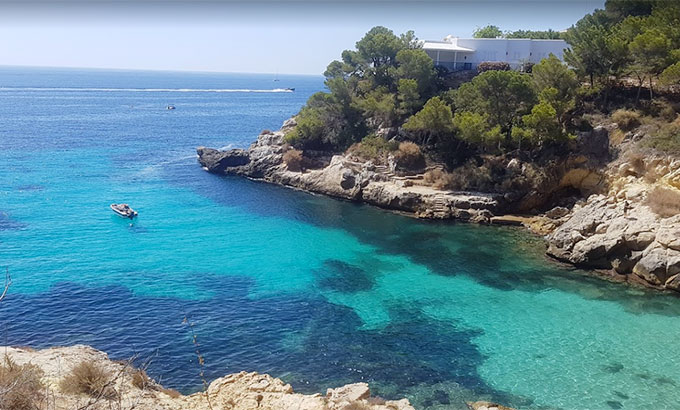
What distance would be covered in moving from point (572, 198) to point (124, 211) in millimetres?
34722

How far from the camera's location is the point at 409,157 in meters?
47.9

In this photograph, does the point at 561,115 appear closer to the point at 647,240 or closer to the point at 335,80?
the point at 647,240

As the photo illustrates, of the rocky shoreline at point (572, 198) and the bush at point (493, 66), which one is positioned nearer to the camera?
the rocky shoreline at point (572, 198)

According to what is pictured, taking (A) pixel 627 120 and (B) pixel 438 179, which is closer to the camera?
(A) pixel 627 120

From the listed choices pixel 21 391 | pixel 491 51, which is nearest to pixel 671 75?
pixel 491 51

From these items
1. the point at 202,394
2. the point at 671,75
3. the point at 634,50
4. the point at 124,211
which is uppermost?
the point at 634,50

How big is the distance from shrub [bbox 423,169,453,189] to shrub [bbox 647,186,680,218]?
1526 cm

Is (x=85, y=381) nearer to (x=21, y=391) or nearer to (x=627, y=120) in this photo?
(x=21, y=391)

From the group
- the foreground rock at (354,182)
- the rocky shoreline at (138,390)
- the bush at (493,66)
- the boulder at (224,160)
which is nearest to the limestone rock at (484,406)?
the rocky shoreline at (138,390)

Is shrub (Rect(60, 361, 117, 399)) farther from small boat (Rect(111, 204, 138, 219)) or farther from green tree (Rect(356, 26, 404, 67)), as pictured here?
green tree (Rect(356, 26, 404, 67))

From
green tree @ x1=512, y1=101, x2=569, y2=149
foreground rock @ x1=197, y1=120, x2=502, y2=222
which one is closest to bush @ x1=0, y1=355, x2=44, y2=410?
foreground rock @ x1=197, y1=120, x2=502, y2=222

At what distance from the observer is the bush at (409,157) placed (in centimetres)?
4781

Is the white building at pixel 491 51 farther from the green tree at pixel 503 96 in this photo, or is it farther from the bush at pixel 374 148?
the bush at pixel 374 148

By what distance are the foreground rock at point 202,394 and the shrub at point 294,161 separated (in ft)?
120
